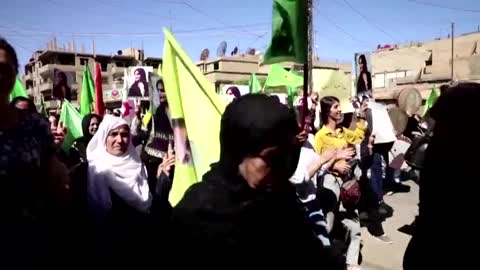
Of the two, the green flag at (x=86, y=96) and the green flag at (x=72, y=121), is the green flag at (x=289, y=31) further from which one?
the green flag at (x=86, y=96)

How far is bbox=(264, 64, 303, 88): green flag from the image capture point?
8.62 meters

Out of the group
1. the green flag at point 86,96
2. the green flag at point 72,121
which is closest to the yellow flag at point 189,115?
the green flag at point 72,121

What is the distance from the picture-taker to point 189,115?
2615 millimetres

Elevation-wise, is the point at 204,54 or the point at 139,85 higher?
the point at 204,54

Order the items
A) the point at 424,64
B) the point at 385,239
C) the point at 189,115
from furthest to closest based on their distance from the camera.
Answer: the point at 424,64 < the point at 385,239 < the point at 189,115

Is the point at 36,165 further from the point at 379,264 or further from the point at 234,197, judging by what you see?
the point at 379,264

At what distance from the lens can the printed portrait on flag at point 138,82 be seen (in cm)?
709

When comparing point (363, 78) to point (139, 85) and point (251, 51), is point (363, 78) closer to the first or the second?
point (139, 85)

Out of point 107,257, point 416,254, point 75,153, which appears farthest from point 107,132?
point 416,254

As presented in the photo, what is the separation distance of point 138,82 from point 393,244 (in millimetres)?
4700

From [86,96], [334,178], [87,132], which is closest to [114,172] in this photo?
[87,132]

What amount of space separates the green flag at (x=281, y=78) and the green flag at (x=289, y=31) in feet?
19.0

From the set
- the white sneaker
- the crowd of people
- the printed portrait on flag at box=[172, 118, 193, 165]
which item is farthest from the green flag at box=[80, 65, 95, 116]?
the white sneaker

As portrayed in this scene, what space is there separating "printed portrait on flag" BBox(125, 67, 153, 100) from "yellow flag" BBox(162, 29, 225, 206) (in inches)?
177
